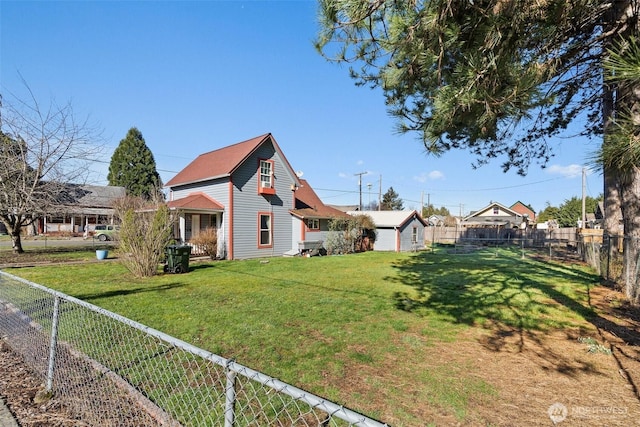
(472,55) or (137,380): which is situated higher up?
(472,55)

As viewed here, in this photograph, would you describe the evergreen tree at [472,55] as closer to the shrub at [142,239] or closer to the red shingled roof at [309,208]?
the shrub at [142,239]

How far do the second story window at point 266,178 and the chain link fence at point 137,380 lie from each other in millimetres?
12890

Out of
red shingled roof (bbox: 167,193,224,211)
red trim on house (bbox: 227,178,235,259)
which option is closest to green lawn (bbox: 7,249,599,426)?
red trim on house (bbox: 227,178,235,259)

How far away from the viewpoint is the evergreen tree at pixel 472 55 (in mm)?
3498

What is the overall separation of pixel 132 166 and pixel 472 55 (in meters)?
48.5

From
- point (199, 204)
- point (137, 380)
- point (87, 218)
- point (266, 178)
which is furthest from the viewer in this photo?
point (87, 218)

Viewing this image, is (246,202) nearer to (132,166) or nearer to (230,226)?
(230,226)

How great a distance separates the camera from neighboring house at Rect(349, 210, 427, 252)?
24.8m

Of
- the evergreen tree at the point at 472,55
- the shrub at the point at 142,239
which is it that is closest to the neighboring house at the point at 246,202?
the shrub at the point at 142,239

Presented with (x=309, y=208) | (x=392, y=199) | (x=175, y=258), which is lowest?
(x=175, y=258)

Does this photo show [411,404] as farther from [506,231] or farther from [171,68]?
[506,231]

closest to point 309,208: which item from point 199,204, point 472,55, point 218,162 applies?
point 218,162

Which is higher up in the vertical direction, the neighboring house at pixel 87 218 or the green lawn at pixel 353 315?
the neighboring house at pixel 87 218

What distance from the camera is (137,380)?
11.3ft
